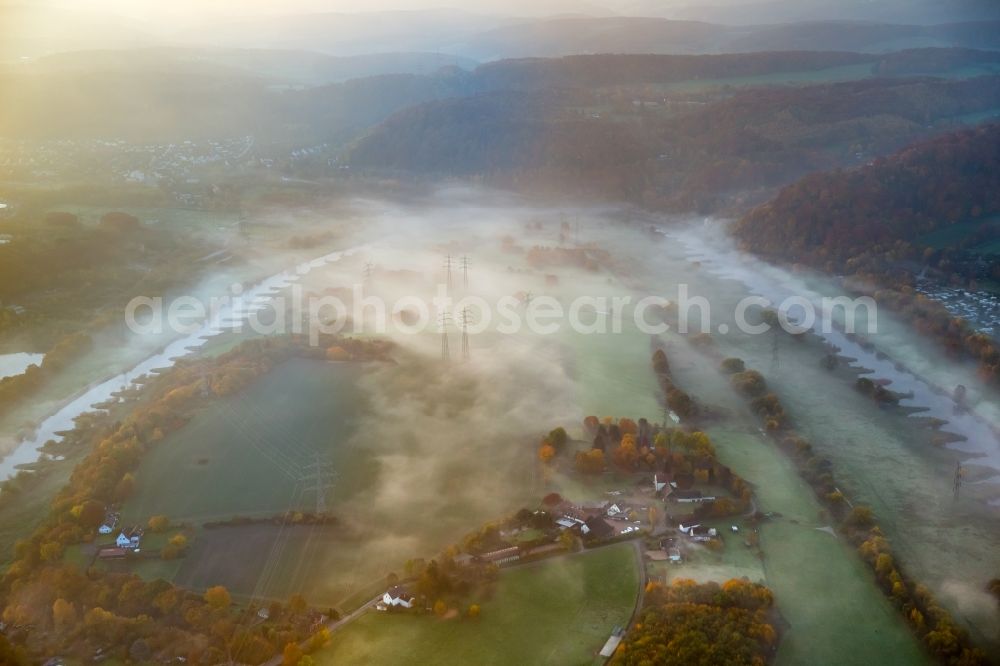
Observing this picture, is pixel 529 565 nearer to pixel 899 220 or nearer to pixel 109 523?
pixel 109 523

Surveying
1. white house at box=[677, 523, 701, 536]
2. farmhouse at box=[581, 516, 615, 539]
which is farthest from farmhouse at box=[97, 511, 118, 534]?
white house at box=[677, 523, 701, 536]

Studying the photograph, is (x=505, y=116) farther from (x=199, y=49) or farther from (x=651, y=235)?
(x=199, y=49)

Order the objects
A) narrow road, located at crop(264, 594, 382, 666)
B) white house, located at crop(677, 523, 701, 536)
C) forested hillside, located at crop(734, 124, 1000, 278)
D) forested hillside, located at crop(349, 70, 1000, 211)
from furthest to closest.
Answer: forested hillside, located at crop(349, 70, 1000, 211)
forested hillside, located at crop(734, 124, 1000, 278)
white house, located at crop(677, 523, 701, 536)
narrow road, located at crop(264, 594, 382, 666)

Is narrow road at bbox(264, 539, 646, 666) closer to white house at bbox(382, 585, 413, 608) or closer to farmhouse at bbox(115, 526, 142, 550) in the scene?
white house at bbox(382, 585, 413, 608)

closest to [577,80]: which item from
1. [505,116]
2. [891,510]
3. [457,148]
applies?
[505,116]

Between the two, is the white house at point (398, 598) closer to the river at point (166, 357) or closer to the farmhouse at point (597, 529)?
the farmhouse at point (597, 529)

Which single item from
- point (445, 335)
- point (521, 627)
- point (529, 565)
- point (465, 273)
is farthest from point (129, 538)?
point (465, 273)

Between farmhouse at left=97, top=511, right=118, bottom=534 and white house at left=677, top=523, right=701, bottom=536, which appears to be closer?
white house at left=677, top=523, right=701, bottom=536

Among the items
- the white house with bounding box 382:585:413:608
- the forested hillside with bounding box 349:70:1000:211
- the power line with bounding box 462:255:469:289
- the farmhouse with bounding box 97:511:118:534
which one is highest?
the forested hillside with bounding box 349:70:1000:211
